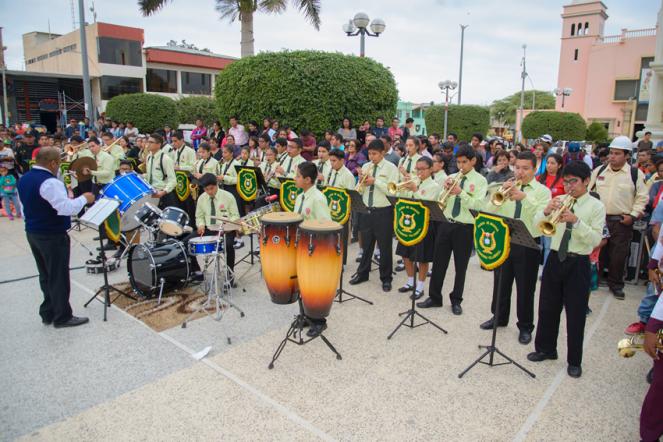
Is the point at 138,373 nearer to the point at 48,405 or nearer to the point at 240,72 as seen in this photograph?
the point at 48,405

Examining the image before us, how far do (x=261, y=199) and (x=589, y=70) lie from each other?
182 feet

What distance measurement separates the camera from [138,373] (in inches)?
183

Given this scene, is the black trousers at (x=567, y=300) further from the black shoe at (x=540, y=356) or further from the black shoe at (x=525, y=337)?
the black shoe at (x=525, y=337)

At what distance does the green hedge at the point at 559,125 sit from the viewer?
3625cm

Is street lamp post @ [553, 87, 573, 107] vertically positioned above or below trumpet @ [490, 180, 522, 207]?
above

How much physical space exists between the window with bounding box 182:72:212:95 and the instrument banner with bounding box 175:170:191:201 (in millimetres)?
35162

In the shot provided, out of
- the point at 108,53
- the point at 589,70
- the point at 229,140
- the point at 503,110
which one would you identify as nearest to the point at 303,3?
the point at 229,140

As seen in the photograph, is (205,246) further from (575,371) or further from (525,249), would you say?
(575,371)

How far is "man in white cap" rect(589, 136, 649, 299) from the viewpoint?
6684 millimetres

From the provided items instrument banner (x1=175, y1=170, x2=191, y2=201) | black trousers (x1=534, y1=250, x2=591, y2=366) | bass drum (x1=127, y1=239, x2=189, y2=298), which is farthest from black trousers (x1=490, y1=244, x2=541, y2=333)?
instrument banner (x1=175, y1=170, x2=191, y2=201)

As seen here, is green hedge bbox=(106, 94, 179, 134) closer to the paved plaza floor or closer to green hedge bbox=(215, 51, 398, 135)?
green hedge bbox=(215, 51, 398, 135)

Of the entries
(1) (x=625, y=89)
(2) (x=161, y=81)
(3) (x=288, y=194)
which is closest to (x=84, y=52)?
(3) (x=288, y=194)

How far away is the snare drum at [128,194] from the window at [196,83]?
3829 cm

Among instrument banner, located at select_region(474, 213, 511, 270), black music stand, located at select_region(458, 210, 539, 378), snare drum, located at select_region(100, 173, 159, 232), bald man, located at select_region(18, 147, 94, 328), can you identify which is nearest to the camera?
black music stand, located at select_region(458, 210, 539, 378)
